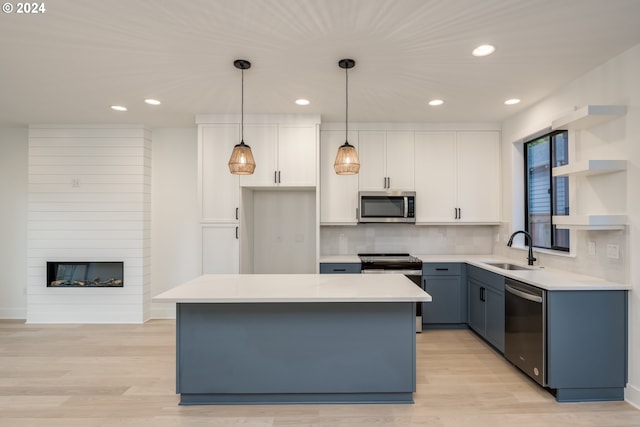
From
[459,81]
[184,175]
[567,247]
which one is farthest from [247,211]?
[567,247]

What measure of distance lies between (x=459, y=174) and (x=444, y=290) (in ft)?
4.76

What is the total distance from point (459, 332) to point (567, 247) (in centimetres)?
147

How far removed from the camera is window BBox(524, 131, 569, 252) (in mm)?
3479

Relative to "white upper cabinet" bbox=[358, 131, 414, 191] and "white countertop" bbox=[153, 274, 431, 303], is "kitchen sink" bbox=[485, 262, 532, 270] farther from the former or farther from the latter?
"white countertop" bbox=[153, 274, 431, 303]

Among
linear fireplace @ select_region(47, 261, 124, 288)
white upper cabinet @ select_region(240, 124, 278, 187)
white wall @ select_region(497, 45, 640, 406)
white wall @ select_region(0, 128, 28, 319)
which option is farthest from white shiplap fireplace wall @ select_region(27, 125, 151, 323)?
white wall @ select_region(497, 45, 640, 406)

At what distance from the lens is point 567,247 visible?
3408 mm

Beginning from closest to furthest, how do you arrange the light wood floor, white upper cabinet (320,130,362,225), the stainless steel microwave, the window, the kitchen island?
the light wood floor < the kitchen island < the window < the stainless steel microwave < white upper cabinet (320,130,362,225)

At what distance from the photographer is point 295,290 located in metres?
2.46

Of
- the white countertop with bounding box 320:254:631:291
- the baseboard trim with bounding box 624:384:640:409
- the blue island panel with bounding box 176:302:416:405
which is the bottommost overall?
the baseboard trim with bounding box 624:384:640:409

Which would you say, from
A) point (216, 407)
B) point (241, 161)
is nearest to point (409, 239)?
point (241, 161)

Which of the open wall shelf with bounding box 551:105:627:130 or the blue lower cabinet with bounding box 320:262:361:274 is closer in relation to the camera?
the open wall shelf with bounding box 551:105:627:130

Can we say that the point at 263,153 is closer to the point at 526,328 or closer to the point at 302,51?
the point at 302,51

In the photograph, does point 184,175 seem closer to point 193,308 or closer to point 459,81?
point 193,308

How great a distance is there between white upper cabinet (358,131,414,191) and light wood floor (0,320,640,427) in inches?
75.8
